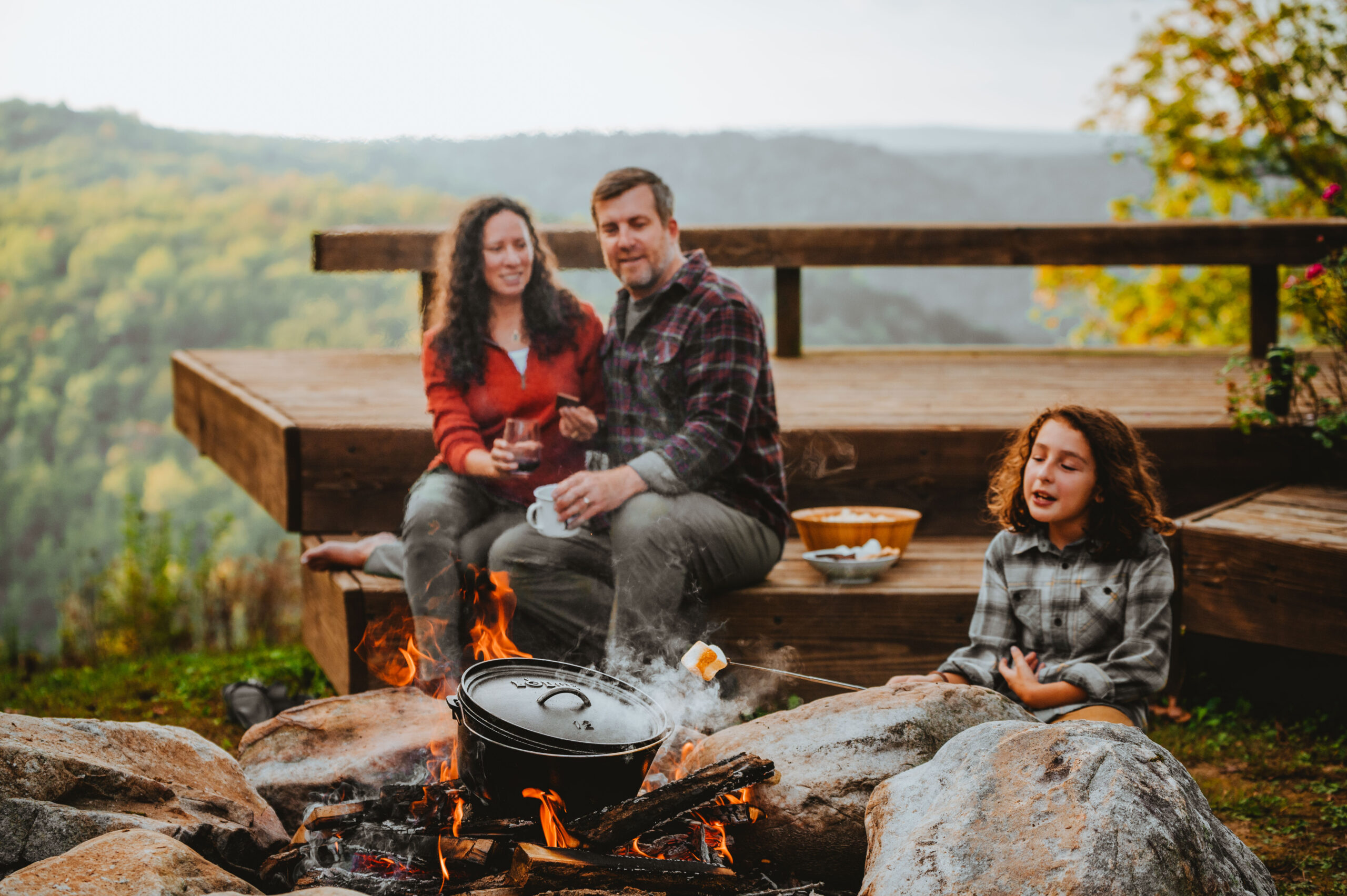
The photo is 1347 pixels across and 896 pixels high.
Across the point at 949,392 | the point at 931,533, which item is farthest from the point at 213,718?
the point at 949,392

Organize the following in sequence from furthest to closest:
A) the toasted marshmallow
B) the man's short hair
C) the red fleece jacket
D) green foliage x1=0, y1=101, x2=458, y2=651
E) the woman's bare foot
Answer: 1. green foliage x1=0, y1=101, x2=458, y2=651
2. the woman's bare foot
3. the red fleece jacket
4. the man's short hair
5. the toasted marshmallow

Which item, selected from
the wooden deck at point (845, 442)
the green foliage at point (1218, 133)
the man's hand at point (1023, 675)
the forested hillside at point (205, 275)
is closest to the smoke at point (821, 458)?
the wooden deck at point (845, 442)

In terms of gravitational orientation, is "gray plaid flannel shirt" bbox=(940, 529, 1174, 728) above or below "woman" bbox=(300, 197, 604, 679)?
below

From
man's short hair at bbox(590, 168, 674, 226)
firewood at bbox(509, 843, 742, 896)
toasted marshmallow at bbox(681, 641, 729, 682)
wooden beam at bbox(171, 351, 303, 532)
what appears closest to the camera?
firewood at bbox(509, 843, 742, 896)

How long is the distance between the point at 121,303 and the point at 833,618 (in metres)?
16.5

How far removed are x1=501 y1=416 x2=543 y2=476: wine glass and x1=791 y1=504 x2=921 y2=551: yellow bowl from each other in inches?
33.2

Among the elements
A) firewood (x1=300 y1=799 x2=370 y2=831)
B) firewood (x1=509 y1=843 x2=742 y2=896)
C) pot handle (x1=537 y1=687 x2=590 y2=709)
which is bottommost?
firewood (x1=300 y1=799 x2=370 y2=831)

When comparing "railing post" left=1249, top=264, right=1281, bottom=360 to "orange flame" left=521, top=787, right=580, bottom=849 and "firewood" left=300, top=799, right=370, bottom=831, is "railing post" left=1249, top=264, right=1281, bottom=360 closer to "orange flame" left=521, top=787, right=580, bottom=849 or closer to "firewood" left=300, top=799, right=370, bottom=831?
"orange flame" left=521, top=787, right=580, bottom=849

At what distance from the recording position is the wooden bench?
290cm

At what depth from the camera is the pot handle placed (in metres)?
1.95

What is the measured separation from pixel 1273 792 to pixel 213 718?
11.7 feet

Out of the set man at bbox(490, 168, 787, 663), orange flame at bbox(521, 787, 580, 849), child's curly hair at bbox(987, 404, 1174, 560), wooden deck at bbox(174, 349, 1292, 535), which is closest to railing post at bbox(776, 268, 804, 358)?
wooden deck at bbox(174, 349, 1292, 535)

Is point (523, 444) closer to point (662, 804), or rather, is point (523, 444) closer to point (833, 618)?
point (833, 618)

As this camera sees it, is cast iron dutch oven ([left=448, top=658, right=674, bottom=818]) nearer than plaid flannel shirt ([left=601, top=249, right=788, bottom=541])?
Yes
